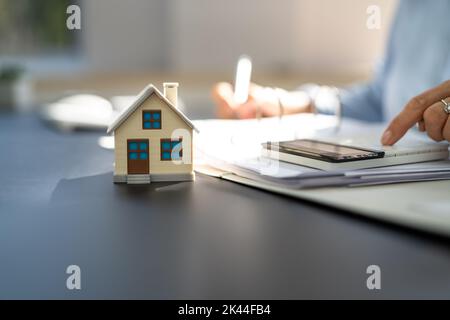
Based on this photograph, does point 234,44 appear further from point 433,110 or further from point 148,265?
point 148,265

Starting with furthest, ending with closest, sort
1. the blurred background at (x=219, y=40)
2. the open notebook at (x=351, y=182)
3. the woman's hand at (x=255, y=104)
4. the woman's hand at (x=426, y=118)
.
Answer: the blurred background at (x=219, y=40) → the woman's hand at (x=255, y=104) → the woman's hand at (x=426, y=118) → the open notebook at (x=351, y=182)

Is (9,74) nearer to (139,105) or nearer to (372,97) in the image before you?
(372,97)

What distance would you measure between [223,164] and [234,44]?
1.60m

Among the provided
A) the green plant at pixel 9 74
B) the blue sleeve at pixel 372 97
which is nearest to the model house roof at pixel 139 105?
the blue sleeve at pixel 372 97

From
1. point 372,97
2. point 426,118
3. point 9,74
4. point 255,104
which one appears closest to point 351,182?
point 426,118

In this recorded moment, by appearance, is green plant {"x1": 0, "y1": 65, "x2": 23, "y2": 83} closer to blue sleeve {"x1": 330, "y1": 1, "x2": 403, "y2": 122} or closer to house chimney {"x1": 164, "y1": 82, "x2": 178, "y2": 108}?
blue sleeve {"x1": 330, "y1": 1, "x2": 403, "y2": 122}

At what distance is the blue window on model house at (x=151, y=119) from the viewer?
728mm

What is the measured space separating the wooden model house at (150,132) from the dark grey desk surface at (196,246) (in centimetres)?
4

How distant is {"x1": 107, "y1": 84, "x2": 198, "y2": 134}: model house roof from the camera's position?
0.71 metres

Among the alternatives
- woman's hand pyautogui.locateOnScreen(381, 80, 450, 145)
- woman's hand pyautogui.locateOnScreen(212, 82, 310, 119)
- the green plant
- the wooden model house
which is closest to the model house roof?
the wooden model house

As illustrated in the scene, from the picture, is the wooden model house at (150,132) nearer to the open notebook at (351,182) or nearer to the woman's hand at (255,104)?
the open notebook at (351,182)

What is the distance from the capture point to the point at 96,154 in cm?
99

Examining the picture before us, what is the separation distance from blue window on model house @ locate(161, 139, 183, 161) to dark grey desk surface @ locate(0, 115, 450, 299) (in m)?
0.04
